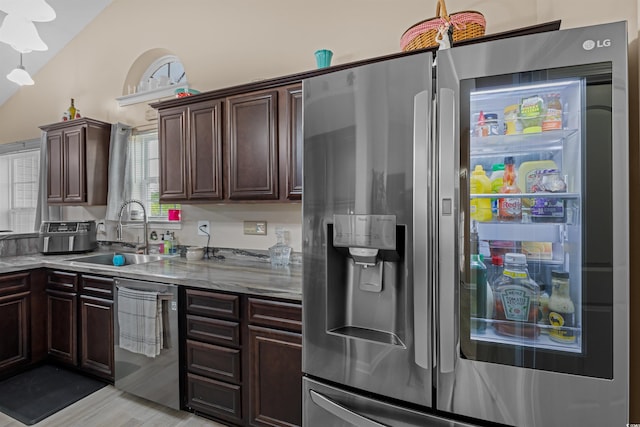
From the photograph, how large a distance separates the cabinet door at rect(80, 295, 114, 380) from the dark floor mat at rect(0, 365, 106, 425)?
134mm

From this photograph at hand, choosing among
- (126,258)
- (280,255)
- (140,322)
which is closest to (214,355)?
(140,322)

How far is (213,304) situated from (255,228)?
844 millimetres

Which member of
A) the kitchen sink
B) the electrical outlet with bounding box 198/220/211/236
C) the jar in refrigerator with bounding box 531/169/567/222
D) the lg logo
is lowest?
the kitchen sink

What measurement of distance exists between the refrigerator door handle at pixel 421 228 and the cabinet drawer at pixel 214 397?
1.25 metres

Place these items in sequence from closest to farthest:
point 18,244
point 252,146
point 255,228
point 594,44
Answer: point 594,44, point 252,146, point 255,228, point 18,244

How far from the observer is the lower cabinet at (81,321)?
2.43m

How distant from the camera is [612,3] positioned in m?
1.29

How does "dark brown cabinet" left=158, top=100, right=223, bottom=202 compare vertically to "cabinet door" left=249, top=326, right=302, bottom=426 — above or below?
above

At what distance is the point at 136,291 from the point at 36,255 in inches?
72.6

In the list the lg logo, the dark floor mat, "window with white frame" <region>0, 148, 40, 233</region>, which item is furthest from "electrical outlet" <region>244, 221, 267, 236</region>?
"window with white frame" <region>0, 148, 40, 233</region>

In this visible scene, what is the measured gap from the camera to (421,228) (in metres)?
1.14

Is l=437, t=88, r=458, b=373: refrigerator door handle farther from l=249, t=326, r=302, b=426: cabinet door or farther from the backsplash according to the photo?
the backsplash

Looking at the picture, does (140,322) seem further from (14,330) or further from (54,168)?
(54,168)

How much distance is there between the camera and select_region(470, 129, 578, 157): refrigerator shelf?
1076 millimetres
